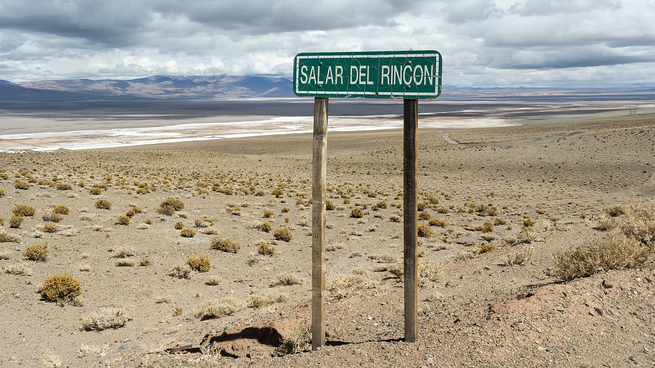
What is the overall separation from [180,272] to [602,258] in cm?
999

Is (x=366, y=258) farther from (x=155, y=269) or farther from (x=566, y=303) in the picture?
(x=566, y=303)

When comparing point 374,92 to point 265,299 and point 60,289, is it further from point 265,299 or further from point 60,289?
point 60,289

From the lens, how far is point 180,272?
12.0 meters

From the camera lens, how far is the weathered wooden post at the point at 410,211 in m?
4.75

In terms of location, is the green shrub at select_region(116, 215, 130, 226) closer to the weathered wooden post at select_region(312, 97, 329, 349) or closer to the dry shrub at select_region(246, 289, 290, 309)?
the dry shrub at select_region(246, 289, 290, 309)

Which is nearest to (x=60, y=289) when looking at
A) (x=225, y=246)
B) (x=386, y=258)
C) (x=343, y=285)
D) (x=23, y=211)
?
(x=225, y=246)

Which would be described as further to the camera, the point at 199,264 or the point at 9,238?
the point at 9,238

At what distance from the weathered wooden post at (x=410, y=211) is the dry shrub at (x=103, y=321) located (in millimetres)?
5891

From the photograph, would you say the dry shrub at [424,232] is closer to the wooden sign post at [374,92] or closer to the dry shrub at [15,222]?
the wooden sign post at [374,92]

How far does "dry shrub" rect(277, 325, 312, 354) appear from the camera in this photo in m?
5.70

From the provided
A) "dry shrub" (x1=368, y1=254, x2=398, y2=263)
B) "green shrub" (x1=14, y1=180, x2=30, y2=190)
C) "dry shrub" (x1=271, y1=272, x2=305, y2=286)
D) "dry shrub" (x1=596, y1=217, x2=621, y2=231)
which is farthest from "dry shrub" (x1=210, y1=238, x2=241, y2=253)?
"green shrub" (x1=14, y1=180, x2=30, y2=190)

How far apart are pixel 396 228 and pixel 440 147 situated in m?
41.8

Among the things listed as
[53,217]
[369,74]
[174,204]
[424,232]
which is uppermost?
[369,74]

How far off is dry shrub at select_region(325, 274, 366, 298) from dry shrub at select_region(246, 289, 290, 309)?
1116mm
